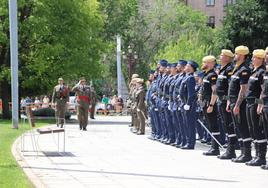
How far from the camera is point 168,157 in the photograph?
1590cm

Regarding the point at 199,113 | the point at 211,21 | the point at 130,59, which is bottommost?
the point at 199,113

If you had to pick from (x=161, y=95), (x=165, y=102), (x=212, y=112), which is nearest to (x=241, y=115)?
(x=212, y=112)

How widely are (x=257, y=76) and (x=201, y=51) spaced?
53.0 metres

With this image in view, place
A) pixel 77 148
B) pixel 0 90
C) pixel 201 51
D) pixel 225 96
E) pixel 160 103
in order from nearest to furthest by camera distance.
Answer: pixel 225 96, pixel 77 148, pixel 160 103, pixel 0 90, pixel 201 51

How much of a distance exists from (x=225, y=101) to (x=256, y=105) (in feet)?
5.44

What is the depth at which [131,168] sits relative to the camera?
44.8 feet

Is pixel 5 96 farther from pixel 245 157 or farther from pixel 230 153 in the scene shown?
pixel 245 157

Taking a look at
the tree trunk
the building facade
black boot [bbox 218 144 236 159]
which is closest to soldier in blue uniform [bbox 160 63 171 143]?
black boot [bbox 218 144 236 159]

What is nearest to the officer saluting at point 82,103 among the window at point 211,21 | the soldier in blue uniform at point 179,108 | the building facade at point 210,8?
the soldier in blue uniform at point 179,108

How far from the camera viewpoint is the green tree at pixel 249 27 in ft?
112

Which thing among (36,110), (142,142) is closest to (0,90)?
(36,110)

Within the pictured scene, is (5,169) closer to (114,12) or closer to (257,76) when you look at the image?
(257,76)

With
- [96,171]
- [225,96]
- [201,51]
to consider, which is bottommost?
[96,171]

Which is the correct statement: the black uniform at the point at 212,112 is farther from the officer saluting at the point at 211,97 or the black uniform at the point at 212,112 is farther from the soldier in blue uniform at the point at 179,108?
the soldier in blue uniform at the point at 179,108
